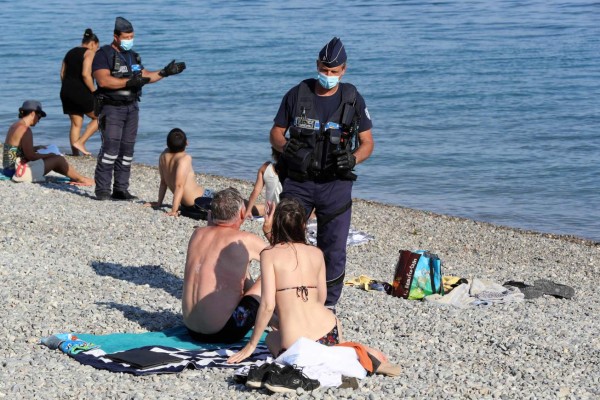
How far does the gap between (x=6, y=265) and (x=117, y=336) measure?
6.60 feet

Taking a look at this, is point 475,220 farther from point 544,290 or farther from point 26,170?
point 26,170

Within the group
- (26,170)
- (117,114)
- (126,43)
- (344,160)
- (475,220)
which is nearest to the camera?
(344,160)

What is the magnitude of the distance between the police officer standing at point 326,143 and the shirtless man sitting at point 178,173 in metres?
4.57

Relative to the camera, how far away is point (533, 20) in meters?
39.9

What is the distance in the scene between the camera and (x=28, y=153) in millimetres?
13344

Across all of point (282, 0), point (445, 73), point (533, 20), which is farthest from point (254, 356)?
point (282, 0)

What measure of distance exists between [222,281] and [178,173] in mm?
4874

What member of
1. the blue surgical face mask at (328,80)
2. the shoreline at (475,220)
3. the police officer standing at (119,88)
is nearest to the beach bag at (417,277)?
the blue surgical face mask at (328,80)

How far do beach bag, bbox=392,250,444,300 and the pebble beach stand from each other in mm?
289

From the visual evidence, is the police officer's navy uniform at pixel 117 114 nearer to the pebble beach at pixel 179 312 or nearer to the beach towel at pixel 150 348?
the pebble beach at pixel 179 312

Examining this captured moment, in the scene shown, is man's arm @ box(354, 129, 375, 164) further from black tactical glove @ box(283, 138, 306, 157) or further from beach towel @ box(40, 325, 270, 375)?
beach towel @ box(40, 325, 270, 375)

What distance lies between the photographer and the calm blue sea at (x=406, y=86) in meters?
17.9

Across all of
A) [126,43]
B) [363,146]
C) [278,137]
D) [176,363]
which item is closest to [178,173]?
[126,43]

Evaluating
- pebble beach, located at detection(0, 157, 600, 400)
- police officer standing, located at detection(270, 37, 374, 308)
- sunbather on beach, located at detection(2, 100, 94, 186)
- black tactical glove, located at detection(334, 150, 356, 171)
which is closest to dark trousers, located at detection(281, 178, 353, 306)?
police officer standing, located at detection(270, 37, 374, 308)
